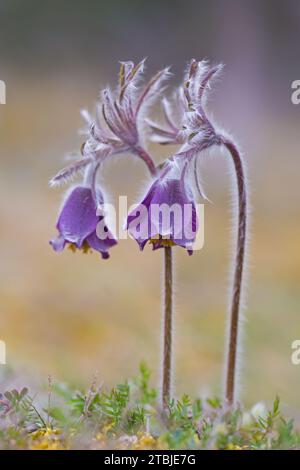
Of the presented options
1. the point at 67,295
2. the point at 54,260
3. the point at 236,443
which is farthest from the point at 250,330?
the point at 236,443

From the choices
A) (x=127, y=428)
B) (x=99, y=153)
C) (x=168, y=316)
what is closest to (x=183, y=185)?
(x=99, y=153)

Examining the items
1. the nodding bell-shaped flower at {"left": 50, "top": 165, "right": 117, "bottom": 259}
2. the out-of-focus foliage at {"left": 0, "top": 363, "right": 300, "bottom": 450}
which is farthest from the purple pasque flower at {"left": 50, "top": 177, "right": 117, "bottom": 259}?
the out-of-focus foliage at {"left": 0, "top": 363, "right": 300, "bottom": 450}

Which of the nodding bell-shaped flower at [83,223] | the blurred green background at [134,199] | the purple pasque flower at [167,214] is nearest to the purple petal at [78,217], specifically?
the nodding bell-shaped flower at [83,223]

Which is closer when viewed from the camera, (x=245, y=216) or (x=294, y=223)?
(x=245, y=216)

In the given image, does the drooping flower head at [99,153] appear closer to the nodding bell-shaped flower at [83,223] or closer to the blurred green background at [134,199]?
the nodding bell-shaped flower at [83,223]
